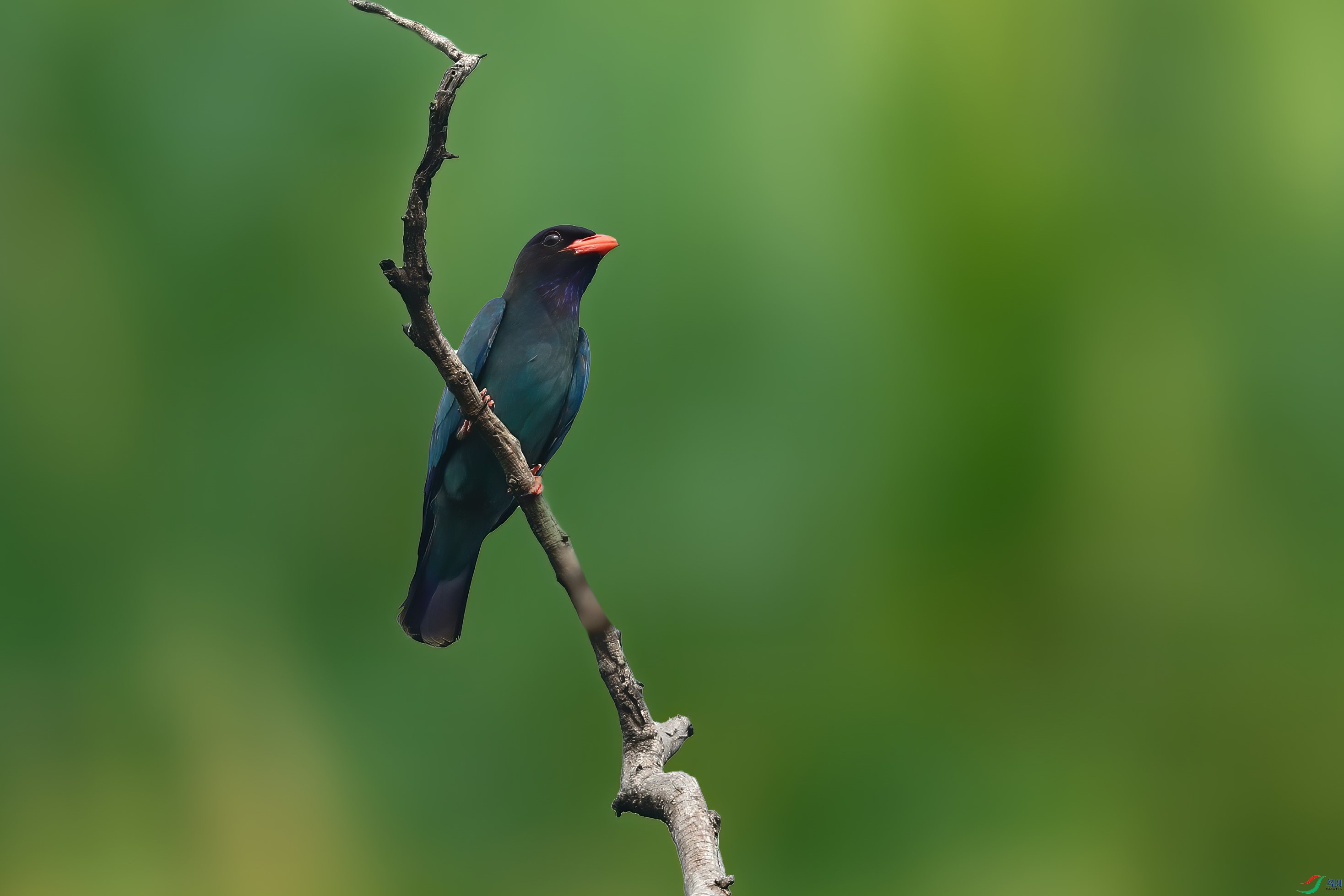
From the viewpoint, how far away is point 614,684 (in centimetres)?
289

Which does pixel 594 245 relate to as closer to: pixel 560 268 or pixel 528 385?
pixel 560 268

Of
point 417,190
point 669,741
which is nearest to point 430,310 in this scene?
point 417,190

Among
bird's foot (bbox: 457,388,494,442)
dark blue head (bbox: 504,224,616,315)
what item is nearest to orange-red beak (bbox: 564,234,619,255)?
dark blue head (bbox: 504,224,616,315)

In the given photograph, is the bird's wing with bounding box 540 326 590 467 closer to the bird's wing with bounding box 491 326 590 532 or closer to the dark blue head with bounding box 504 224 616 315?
the bird's wing with bounding box 491 326 590 532

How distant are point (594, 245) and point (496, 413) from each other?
68 centimetres

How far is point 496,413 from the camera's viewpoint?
3629 mm

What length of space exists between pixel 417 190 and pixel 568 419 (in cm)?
168

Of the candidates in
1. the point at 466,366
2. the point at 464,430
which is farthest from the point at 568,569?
the point at 466,366

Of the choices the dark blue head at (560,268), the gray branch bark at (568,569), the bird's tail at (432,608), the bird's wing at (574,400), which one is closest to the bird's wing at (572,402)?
the bird's wing at (574,400)

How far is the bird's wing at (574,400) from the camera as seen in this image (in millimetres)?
3805

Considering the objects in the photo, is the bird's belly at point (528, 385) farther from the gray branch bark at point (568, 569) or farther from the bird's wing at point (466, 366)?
the gray branch bark at point (568, 569)

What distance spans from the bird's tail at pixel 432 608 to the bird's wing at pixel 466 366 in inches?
10.7

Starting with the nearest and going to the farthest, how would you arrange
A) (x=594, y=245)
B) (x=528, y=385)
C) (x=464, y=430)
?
(x=464, y=430) → (x=528, y=385) → (x=594, y=245)

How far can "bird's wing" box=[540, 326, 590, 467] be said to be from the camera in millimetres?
3805
